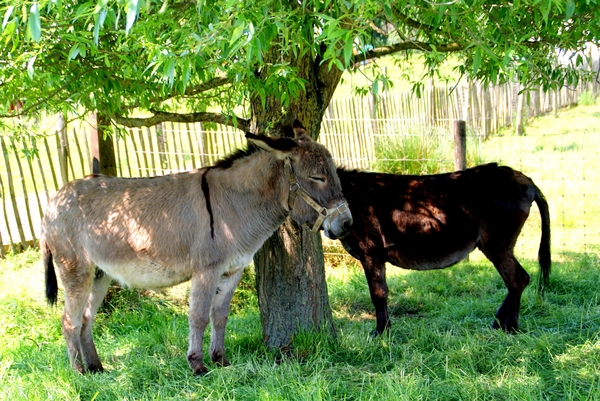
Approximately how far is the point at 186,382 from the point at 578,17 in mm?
3509

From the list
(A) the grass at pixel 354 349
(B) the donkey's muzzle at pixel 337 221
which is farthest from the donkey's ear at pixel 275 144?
(A) the grass at pixel 354 349

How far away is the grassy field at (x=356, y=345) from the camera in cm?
389

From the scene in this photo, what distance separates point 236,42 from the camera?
287 cm

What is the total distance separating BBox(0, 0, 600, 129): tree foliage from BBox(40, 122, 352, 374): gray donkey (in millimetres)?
584

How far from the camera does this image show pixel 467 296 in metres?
6.37

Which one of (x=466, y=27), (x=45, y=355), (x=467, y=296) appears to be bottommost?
(x=467, y=296)

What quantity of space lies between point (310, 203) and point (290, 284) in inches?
37.4

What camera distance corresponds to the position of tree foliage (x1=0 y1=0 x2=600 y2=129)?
2.75 m

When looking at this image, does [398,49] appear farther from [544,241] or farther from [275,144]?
[544,241]

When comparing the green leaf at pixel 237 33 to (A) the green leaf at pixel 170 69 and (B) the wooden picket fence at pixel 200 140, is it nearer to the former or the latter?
(A) the green leaf at pixel 170 69

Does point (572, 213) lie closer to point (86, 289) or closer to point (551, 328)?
point (551, 328)

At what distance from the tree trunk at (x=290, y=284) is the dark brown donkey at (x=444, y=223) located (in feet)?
2.11

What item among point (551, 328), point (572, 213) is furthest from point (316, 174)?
point (572, 213)

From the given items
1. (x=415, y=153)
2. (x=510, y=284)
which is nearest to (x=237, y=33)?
(x=510, y=284)
